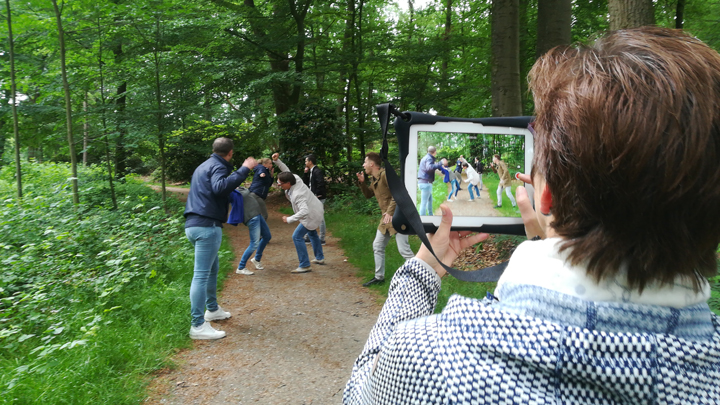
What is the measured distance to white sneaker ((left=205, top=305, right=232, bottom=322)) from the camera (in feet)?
18.9

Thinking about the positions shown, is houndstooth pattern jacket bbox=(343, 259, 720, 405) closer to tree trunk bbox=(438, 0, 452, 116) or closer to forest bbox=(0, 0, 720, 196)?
forest bbox=(0, 0, 720, 196)

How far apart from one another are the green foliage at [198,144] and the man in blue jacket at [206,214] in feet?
24.9

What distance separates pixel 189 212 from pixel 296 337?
194 centimetres

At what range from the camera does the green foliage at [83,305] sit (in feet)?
12.4

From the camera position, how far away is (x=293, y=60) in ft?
51.1

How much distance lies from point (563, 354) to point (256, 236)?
7671 mm

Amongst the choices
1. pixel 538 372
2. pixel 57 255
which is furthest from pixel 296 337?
pixel 538 372

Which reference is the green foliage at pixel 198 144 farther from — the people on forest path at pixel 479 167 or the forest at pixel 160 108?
the people on forest path at pixel 479 167

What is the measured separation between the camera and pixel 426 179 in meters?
1.43

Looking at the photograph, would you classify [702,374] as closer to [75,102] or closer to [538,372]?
[538,372]

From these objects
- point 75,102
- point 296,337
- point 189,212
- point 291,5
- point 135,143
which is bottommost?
point 296,337

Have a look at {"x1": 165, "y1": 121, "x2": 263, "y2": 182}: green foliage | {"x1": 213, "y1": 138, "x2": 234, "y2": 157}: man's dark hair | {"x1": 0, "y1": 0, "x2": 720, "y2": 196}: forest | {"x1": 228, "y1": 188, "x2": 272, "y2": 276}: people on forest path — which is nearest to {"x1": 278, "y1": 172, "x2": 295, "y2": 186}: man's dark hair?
{"x1": 228, "y1": 188, "x2": 272, "y2": 276}: people on forest path

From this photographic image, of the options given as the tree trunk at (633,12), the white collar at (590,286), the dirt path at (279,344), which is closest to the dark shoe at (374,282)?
the dirt path at (279,344)

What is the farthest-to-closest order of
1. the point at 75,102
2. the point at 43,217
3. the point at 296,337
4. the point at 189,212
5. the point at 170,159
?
1. the point at 170,159
2. the point at 75,102
3. the point at 43,217
4. the point at 296,337
5. the point at 189,212
